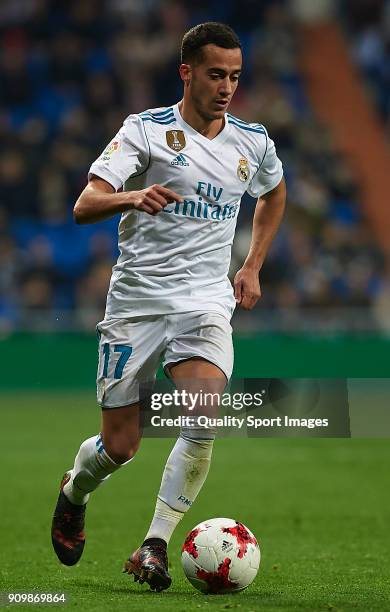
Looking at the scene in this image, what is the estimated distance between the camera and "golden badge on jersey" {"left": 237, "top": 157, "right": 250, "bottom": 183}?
565cm

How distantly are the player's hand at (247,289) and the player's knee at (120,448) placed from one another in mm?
824

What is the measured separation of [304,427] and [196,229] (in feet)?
3.32

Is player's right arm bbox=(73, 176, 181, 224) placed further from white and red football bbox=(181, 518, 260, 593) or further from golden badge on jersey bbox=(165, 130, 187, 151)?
white and red football bbox=(181, 518, 260, 593)

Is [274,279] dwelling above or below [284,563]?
above

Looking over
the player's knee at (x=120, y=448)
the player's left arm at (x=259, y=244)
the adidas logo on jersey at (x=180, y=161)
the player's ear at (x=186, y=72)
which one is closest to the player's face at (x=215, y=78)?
the player's ear at (x=186, y=72)

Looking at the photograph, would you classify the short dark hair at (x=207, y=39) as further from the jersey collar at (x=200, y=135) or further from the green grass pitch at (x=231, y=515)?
the green grass pitch at (x=231, y=515)

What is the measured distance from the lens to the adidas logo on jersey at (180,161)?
5.45m

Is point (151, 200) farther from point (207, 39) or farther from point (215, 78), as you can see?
point (207, 39)

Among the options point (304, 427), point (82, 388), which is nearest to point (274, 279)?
point (82, 388)

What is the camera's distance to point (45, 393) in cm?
1563

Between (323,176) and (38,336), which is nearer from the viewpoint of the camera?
(38,336)

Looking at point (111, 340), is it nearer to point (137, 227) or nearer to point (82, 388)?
point (137, 227)

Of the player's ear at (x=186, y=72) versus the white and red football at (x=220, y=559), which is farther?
the player's ear at (x=186, y=72)

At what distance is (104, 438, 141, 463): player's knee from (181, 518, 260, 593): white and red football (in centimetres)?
48
